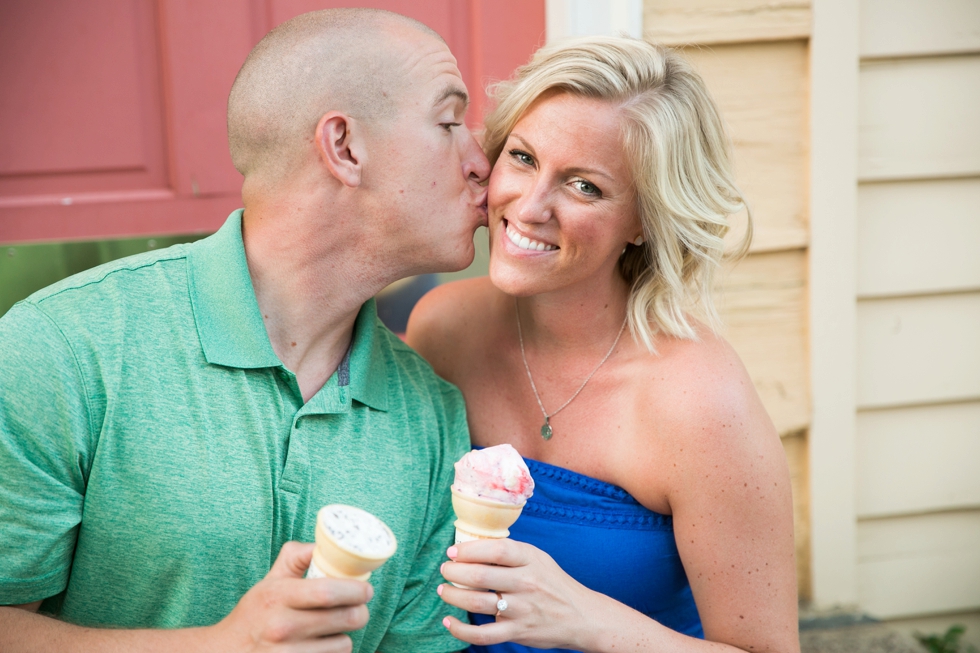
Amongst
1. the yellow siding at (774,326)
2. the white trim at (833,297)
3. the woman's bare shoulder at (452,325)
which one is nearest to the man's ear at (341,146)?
the woman's bare shoulder at (452,325)

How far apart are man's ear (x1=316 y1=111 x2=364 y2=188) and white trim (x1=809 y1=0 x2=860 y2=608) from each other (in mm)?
1708

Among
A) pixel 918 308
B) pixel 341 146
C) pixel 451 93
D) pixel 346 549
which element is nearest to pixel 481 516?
pixel 346 549

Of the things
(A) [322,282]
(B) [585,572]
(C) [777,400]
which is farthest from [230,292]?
(C) [777,400]

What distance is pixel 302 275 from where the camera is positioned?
2066 mm

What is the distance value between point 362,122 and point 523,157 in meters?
0.44

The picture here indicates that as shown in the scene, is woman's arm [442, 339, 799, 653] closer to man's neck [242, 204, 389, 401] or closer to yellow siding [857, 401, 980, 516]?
man's neck [242, 204, 389, 401]

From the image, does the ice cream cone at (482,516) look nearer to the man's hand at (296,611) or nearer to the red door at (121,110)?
the man's hand at (296,611)

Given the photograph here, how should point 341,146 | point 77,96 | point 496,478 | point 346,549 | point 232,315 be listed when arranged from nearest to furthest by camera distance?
point 346,549 < point 496,478 < point 232,315 < point 341,146 < point 77,96

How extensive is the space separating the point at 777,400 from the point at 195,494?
6.90ft

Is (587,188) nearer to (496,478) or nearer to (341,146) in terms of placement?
(341,146)

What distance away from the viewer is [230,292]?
1.95 metres

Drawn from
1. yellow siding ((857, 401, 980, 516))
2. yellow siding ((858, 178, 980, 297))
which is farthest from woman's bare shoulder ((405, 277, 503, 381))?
yellow siding ((857, 401, 980, 516))

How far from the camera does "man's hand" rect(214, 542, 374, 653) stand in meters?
1.42

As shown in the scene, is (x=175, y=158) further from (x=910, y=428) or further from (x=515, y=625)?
(x=910, y=428)
